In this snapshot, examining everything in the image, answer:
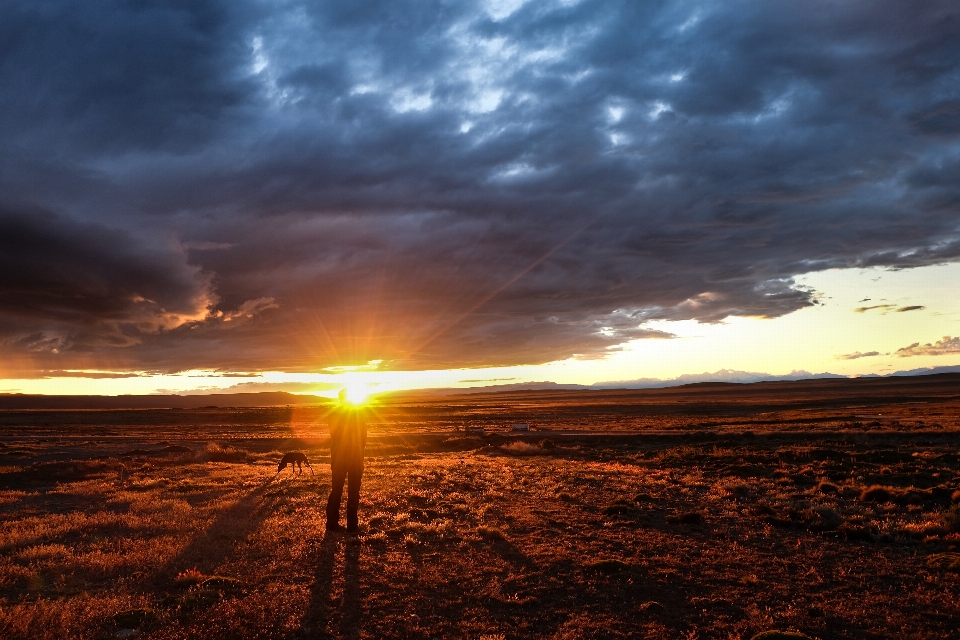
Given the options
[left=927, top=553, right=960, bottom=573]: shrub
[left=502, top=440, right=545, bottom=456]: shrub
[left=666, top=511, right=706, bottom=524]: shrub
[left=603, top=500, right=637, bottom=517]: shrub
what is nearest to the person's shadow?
[left=603, top=500, right=637, bottom=517]: shrub

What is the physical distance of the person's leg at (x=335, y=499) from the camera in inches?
550

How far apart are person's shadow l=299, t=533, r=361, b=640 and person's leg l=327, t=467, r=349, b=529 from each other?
140cm

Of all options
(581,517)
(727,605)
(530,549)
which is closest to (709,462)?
(581,517)

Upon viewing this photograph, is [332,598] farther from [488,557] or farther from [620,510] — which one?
[620,510]

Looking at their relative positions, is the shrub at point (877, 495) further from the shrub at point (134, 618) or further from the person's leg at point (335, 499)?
the shrub at point (134, 618)

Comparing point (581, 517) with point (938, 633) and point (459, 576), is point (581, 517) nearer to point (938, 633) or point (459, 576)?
point (459, 576)

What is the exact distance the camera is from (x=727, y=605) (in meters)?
9.23

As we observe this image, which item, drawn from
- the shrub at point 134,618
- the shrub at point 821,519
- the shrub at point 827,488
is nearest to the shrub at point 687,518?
the shrub at point 821,519

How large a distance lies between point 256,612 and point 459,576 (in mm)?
3575

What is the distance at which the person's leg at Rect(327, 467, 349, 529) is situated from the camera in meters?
14.0

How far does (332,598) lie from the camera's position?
9.20 meters

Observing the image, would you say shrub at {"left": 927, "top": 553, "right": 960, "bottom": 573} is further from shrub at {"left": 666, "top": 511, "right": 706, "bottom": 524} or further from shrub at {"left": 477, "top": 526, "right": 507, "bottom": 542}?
shrub at {"left": 477, "top": 526, "right": 507, "bottom": 542}

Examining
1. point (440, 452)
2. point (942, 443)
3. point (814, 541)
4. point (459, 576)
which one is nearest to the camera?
point (459, 576)

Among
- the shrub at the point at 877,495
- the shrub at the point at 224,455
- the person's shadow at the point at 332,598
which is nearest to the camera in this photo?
the person's shadow at the point at 332,598
